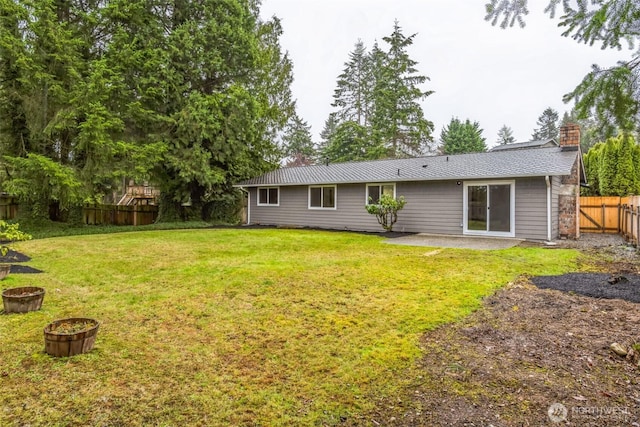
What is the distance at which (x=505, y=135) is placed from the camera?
50.5 metres

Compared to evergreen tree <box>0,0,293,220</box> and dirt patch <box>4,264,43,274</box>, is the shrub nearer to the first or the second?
evergreen tree <box>0,0,293,220</box>

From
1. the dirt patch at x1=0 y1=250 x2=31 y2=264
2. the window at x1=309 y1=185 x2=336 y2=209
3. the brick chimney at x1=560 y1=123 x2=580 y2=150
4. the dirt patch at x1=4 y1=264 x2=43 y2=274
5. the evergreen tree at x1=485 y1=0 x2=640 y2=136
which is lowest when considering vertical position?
the dirt patch at x1=4 y1=264 x2=43 y2=274

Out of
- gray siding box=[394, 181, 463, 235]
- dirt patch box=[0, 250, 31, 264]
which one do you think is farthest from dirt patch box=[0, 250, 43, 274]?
gray siding box=[394, 181, 463, 235]

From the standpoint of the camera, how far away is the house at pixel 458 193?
1044 centimetres

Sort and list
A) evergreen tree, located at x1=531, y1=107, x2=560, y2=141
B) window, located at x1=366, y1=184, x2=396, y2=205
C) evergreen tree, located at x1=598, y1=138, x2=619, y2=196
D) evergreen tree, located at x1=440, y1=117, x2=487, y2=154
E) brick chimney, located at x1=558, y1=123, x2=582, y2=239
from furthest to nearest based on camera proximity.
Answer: evergreen tree, located at x1=531, y1=107, x2=560, y2=141 → evergreen tree, located at x1=440, y1=117, x2=487, y2=154 → evergreen tree, located at x1=598, y1=138, x2=619, y2=196 → window, located at x1=366, y1=184, x2=396, y2=205 → brick chimney, located at x1=558, y1=123, x2=582, y2=239

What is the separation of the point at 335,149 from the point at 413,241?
19.4 m

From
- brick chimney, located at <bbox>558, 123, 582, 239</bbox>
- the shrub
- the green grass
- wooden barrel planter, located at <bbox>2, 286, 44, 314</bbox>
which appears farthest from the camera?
the green grass

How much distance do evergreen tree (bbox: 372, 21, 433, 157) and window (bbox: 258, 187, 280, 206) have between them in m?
13.6

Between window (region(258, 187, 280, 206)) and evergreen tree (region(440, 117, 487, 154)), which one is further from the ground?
evergreen tree (region(440, 117, 487, 154))

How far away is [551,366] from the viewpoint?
2.80m

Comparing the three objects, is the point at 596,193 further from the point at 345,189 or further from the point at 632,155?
the point at 345,189

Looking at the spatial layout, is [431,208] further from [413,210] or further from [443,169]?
[443,169]

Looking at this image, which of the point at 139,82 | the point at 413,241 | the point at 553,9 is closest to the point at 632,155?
the point at 413,241

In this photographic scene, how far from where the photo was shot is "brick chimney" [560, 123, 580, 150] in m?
11.5
